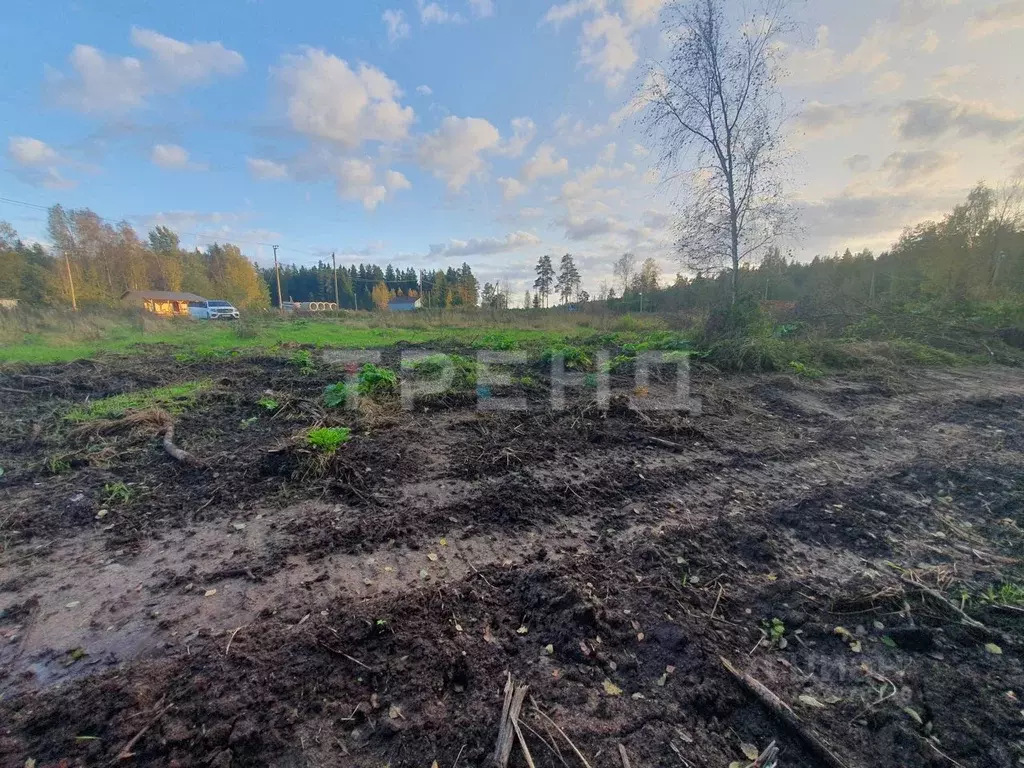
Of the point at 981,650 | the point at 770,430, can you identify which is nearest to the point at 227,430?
the point at 981,650

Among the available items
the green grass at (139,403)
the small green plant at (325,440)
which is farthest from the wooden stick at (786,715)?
the green grass at (139,403)

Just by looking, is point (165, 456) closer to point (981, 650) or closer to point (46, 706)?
point (46, 706)

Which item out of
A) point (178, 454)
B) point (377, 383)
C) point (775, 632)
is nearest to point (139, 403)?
point (178, 454)

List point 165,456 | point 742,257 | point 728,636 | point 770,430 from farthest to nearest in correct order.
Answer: point 742,257, point 770,430, point 165,456, point 728,636

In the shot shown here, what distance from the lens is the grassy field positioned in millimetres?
12008

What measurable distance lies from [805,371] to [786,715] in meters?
8.28

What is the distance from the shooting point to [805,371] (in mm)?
8094

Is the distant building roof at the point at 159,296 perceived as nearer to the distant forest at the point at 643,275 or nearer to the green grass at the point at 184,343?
the distant forest at the point at 643,275

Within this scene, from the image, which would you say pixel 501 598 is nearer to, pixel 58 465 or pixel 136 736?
pixel 136 736

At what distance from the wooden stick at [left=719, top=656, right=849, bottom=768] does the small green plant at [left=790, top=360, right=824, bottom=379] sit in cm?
794

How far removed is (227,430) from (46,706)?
12.0 feet

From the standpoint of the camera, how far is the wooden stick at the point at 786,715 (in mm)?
1458

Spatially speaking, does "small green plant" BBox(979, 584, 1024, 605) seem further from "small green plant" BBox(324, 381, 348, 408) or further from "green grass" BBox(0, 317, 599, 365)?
"green grass" BBox(0, 317, 599, 365)

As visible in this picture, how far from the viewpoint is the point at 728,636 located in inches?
78.7
